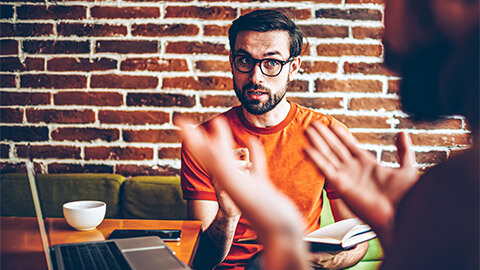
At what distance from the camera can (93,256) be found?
79cm

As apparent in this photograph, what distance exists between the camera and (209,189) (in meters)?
1.33

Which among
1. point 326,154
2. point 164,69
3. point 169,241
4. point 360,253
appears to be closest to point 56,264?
point 169,241

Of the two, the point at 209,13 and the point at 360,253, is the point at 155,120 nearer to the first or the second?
the point at 209,13

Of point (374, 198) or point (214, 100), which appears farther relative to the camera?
point (214, 100)

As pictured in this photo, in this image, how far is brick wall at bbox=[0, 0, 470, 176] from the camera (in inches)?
69.1

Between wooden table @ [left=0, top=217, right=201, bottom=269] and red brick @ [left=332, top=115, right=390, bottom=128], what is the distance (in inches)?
38.8

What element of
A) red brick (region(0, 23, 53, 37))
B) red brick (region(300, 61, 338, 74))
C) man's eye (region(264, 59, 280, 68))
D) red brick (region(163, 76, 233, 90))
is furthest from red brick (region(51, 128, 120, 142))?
red brick (region(300, 61, 338, 74))

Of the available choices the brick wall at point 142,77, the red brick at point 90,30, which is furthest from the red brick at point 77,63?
the red brick at point 90,30

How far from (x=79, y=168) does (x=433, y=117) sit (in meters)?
1.66

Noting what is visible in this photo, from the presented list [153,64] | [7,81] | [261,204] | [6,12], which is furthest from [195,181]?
[6,12]

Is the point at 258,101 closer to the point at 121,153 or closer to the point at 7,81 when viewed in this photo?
the point at 121,153

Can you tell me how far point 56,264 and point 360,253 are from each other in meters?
1.05

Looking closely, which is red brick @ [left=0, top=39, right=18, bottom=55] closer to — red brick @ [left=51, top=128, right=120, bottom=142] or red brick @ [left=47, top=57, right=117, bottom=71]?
red brick @ [left=47, top=57, right=117, bottom=71]

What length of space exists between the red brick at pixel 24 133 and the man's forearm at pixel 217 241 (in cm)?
104
